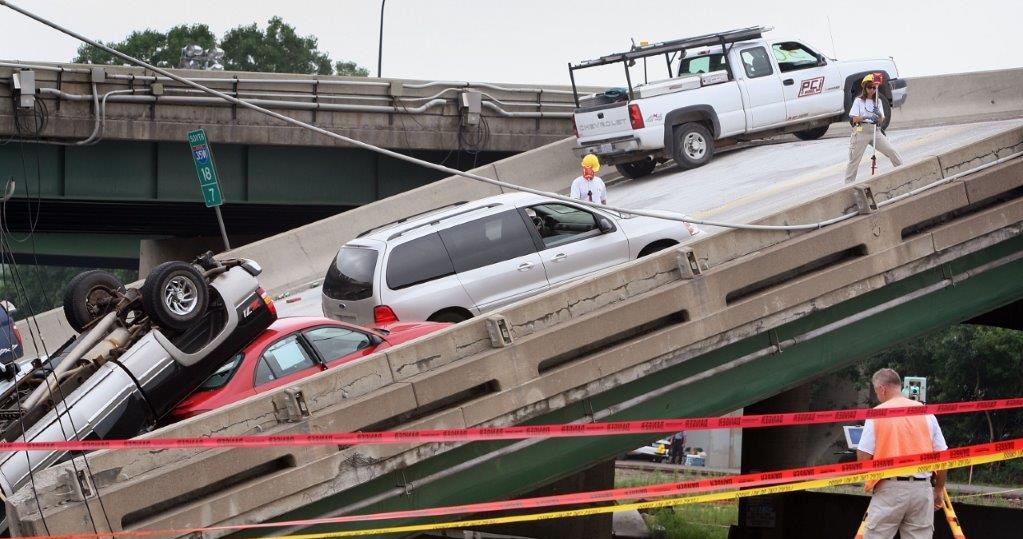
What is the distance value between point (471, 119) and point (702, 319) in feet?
62.5

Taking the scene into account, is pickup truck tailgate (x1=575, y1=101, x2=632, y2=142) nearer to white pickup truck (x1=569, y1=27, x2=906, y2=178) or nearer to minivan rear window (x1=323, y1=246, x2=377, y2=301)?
white pickup truck (x1=569, y1=27, x2=906, y2=178)

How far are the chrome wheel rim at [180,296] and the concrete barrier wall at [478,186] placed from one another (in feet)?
38.1

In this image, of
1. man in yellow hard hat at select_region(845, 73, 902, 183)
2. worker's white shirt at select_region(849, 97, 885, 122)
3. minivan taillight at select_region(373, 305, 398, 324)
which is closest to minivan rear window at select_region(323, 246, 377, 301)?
minivan taillight at select_region(373, 305, 398, 324)

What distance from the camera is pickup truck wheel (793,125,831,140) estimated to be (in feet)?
85.3

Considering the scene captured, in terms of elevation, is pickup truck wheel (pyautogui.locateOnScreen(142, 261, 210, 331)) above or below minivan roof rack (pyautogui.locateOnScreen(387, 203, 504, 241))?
below

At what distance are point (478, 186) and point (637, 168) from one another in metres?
2.99

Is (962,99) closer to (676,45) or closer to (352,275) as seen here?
(676,45)

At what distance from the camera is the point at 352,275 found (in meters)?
14.6

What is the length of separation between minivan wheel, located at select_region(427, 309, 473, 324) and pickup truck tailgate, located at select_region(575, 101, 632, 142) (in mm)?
9689

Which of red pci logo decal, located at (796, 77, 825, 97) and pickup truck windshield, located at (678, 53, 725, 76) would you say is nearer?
pickup truck windshield, located at (678, 53, 725, 76)

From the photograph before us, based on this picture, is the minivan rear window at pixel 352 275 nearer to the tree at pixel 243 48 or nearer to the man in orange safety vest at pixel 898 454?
the man in orange safety vest at pixel 898 454

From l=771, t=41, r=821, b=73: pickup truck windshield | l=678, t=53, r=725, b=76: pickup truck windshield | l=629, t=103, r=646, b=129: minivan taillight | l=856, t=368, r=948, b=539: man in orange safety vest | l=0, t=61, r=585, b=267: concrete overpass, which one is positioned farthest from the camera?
l=0, t=61, r=585, b=267: concrete overpass

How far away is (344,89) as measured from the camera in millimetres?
30391

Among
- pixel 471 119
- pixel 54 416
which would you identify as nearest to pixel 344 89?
pixel 471 119
